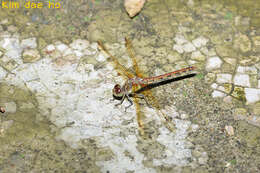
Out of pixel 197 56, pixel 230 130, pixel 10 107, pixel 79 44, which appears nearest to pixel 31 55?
pixel 79 44

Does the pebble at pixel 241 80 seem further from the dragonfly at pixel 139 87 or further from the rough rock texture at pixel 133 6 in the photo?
the rough rock texture at pixel 133 6

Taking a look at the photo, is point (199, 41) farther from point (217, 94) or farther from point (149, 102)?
point (149, 102)

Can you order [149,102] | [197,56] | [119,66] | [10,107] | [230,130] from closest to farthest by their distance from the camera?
[230,130]
[10,107]
[149,102]
[119,66]
[197,56]

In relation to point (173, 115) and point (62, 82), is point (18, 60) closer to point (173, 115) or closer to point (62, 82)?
point (62, 82)

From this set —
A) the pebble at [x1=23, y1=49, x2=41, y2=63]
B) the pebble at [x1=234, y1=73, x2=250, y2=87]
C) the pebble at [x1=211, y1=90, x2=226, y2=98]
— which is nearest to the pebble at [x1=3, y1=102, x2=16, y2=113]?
the pebble at [x1=23, y1=49, x2=41, y2=63]

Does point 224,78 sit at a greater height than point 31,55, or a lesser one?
lesser

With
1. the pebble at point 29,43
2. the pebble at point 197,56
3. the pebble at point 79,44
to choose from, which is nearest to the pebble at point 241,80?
the pebble at point 197,56
